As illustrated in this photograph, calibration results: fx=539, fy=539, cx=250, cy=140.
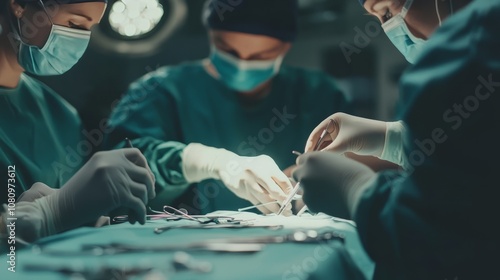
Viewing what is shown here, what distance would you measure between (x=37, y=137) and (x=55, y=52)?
0.35 metres

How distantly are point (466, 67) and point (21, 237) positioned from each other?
123 cm

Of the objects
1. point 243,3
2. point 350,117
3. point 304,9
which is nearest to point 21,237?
point 350,117

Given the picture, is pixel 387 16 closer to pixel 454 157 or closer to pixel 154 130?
pixel 454 157

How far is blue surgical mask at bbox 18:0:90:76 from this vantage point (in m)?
1.96

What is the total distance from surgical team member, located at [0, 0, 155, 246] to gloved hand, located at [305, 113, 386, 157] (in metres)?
0.68

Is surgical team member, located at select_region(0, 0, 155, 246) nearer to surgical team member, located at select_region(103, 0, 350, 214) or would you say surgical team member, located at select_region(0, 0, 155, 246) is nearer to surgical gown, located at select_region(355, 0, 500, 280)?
surgical team member, located at select_region(103, 0, 350, 214)

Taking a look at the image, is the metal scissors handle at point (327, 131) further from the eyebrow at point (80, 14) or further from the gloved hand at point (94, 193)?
the eyebrow at point (80, 14)

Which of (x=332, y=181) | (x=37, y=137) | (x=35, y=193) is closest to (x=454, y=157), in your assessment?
(x=332, y=181)

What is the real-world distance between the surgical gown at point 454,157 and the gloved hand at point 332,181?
7.8 inches

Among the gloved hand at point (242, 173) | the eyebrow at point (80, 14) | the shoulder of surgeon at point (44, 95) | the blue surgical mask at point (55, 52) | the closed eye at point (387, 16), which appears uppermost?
the eyebrow at point (80, 14)

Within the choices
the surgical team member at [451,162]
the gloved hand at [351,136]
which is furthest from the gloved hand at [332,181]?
the gloved hand at [351,136]

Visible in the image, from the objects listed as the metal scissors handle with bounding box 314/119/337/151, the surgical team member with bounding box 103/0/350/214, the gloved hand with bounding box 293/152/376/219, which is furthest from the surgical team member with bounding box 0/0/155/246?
the metal scissors handle with bounding box 314/119/337/151

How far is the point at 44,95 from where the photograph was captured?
2.28 metres

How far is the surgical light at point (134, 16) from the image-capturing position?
265cm
